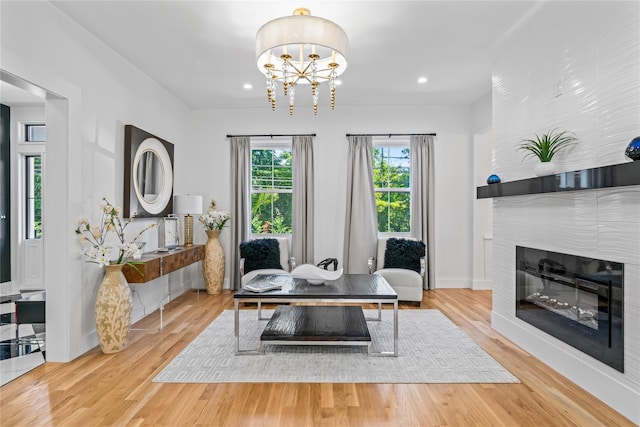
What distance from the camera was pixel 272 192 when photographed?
19.1 feet

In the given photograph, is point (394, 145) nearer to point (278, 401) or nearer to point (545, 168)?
point (545, 168)

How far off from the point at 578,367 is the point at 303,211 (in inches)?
148

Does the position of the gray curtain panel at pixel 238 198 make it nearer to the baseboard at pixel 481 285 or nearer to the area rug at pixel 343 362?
the area rug at pixel 343 362

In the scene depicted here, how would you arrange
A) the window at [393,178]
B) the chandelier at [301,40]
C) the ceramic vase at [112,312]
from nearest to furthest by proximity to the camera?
the chandelier at [301,40], the ceramic vase at [112,312], the window at [393,178]

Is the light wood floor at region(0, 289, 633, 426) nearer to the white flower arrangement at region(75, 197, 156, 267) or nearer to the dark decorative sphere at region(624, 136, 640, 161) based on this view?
the white flower arrangement at region(75, 197, 156, 267)

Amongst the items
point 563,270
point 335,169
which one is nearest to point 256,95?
point 335,169


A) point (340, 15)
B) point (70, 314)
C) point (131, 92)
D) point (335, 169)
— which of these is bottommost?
point (70, 314)

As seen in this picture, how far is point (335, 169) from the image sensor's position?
18.4ft

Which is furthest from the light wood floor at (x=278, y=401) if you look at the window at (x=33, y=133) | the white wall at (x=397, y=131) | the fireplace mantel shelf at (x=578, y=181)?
the window at (x=33, y=133)

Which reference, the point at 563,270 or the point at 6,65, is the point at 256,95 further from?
the point at 563,270

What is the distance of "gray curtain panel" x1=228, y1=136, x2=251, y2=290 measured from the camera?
552 centimetres

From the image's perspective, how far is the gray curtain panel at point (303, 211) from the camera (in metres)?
5.47

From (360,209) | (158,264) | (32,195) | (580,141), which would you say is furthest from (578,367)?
(32,195)

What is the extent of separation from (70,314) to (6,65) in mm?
1876
